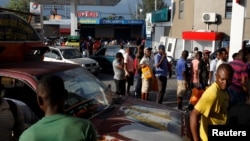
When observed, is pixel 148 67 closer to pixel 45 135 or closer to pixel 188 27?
pixel 45 135

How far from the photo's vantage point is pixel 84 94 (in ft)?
15.5

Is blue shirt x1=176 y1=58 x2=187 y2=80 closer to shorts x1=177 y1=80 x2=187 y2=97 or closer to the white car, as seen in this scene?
shorts x1=177 y1=80 x2=187 y2=97

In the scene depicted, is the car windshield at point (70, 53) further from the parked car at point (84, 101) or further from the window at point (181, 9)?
the window at point (181, 9)

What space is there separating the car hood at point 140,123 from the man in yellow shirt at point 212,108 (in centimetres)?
24

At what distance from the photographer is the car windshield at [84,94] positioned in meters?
4.29

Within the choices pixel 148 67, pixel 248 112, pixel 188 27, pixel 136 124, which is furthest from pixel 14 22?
pixel 188 27

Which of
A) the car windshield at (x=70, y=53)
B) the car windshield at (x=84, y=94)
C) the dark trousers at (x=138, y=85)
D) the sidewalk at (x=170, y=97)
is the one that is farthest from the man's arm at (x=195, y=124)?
the car windshield at (x=70, y=53)

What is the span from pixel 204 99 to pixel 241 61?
12.3ft

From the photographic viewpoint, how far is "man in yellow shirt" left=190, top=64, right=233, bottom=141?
12.1ft

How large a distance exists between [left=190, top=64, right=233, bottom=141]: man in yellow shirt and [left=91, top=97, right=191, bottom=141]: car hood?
241mm

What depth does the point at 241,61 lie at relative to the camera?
23.4ft

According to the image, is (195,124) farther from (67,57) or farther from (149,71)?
(67,57)

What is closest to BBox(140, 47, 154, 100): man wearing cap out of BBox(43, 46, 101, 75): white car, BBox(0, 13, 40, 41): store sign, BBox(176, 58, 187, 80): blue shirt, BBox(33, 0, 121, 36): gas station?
BBox(176, 58, 187, 80): blue shirt

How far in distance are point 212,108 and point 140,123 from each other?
0.78 m
